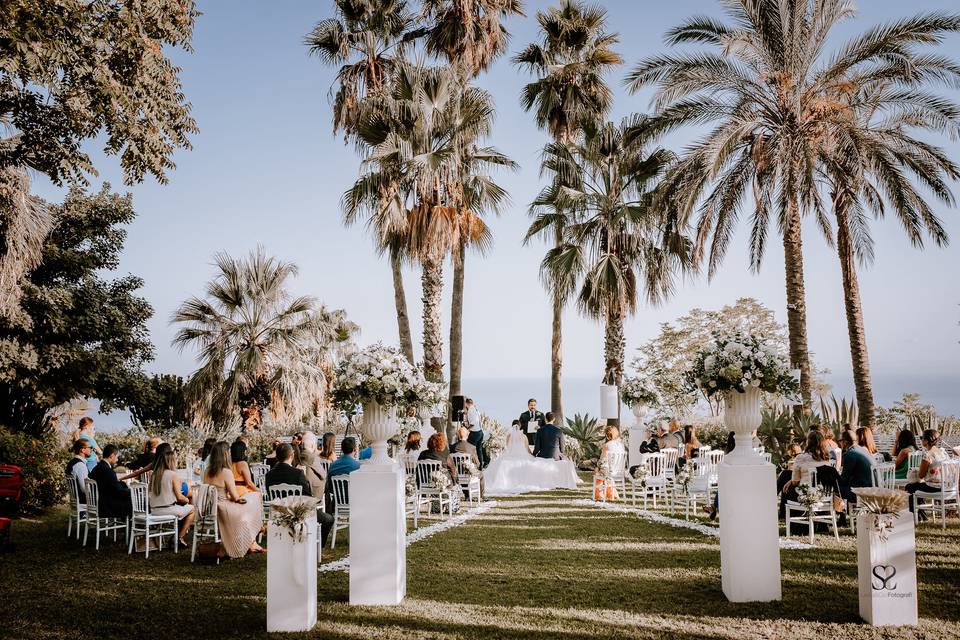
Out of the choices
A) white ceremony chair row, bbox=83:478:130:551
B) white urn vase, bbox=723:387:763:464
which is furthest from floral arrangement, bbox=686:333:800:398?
white ceremony chair row, bbox=83:478:130:551

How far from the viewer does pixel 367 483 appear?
6.53m

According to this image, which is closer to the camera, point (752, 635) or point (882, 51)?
point (752, 635)

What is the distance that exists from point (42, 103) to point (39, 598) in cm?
561

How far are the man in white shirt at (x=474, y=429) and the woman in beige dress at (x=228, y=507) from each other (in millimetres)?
8682

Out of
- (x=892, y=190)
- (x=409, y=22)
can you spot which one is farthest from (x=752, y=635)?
(x=409, y=22)

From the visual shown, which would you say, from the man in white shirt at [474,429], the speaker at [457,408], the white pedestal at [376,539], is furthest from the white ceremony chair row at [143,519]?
the speaker at [457,408]

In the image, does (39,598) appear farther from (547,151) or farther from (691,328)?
(691,328)

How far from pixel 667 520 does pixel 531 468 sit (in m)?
5.23

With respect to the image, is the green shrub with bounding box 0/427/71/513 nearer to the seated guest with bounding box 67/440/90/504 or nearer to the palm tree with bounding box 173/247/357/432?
the seated guest with bounding box 67/440/90/504

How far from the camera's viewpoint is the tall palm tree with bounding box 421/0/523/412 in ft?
68.6

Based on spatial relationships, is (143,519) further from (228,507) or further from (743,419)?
(743,419)

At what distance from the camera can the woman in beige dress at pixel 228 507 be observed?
8.55 metres

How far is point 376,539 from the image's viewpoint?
6469mm

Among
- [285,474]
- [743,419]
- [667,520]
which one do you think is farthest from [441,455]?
[743,419]
